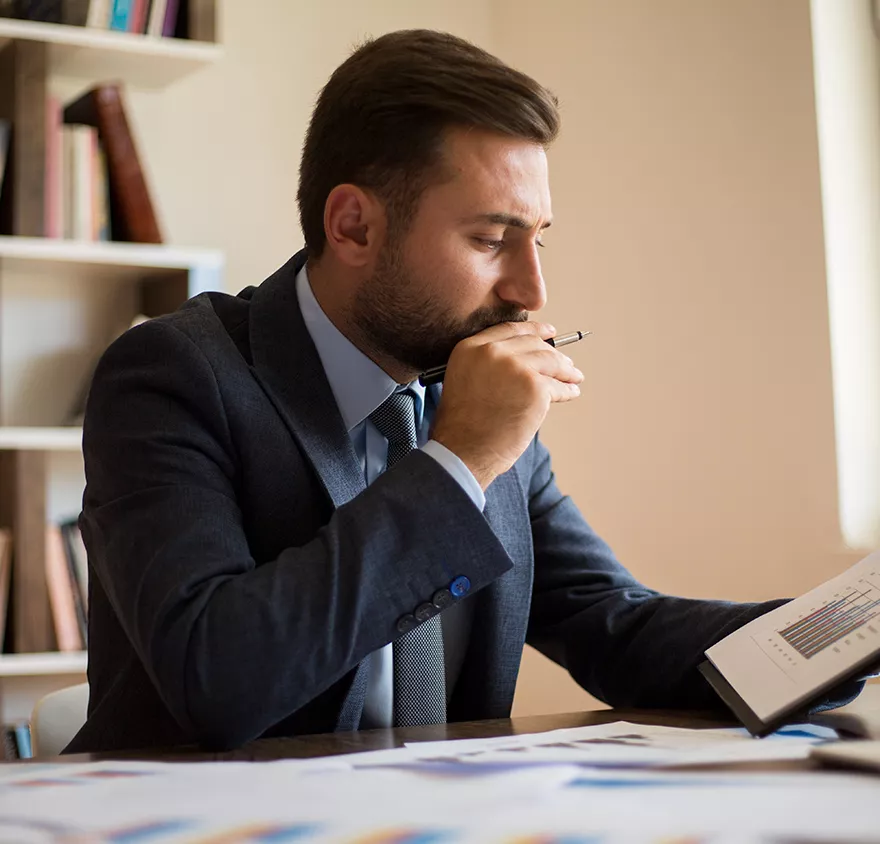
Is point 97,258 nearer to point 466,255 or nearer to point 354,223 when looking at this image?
point 354,223

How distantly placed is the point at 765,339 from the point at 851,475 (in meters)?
0.31

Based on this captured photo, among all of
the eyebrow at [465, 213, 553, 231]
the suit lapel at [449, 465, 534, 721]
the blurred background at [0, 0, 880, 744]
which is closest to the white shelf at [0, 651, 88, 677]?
the blurred background at [0, 0, 880, 744]

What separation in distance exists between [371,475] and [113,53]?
1513mm

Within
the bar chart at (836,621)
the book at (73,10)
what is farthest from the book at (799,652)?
the book at (73,10)

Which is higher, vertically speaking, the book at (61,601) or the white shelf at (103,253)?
the white shelf at (103,253)

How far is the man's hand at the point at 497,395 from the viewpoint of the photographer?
107 cm

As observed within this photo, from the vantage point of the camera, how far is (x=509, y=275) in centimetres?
126

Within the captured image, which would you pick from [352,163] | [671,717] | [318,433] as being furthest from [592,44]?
[671,717]

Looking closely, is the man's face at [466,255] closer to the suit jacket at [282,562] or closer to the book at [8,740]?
the suit jacket at [282,562]

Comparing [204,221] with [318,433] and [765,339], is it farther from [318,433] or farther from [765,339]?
[318,433]

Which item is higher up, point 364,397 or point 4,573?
point 364,397

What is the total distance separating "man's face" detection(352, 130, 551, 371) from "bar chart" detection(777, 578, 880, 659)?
431 mm

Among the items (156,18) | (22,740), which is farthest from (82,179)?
(22,740)

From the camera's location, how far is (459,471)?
3.31ft
